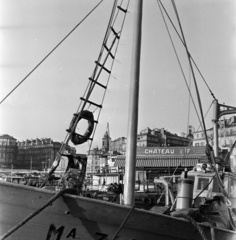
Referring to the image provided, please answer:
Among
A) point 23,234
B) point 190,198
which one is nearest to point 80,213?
point 23,234

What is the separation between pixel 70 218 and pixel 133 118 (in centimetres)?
205

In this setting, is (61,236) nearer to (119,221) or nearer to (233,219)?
(119,221)

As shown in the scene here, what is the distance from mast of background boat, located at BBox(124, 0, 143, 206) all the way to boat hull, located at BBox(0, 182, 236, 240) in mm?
566

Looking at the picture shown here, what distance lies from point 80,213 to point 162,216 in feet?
4.25

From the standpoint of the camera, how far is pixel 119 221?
506cm

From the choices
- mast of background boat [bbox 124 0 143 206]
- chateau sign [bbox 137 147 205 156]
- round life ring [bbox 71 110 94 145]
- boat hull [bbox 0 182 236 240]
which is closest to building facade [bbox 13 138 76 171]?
chateau sign [bbox 137 147 205 156]

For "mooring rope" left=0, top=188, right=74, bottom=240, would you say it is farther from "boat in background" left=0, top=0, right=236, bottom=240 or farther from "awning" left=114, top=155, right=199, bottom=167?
"awning" left=114, top=155, right=199, bottom=167

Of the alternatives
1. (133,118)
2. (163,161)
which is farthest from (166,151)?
(133,118)

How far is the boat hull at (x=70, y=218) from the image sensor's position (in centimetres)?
471

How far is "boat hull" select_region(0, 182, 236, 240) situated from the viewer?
4715 mm

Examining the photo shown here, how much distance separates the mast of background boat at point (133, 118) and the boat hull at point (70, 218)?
22.3 inches

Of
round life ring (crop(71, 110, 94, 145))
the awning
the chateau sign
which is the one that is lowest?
the awning

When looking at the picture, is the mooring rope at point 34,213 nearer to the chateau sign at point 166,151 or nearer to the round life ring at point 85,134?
the round life ring at point 85,134

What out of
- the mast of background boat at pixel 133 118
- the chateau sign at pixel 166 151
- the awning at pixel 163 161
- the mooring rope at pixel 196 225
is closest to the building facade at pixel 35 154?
the chateau sign at pixel 166 151
